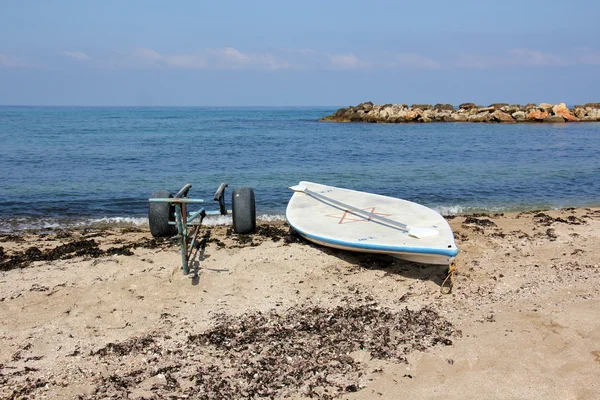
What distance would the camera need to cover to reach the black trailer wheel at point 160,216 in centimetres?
888

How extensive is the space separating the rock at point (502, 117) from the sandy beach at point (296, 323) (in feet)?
162

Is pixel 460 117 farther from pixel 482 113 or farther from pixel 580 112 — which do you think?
pixel 580 112

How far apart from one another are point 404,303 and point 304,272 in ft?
5.60

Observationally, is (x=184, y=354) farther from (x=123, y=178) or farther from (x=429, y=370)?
(x=123, y=178)

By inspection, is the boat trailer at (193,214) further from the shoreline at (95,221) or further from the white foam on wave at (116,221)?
the white foam on wave at (116,221)

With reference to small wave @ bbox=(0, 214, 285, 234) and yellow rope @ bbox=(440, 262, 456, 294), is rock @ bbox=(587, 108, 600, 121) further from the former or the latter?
yellow rope @ bbox=(440, 262, 456, 294)

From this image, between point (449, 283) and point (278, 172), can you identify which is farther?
point (278, 172)

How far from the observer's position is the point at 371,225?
846 centimetres

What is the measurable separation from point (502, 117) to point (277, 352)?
182 feet

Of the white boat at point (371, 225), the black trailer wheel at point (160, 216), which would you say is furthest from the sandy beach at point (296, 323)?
the white boat at point (371, 225)

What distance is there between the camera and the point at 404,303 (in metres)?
6.54

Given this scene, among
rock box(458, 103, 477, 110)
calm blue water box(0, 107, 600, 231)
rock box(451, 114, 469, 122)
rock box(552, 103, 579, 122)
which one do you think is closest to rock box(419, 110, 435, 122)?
rock box(451, 114, 469, 122)

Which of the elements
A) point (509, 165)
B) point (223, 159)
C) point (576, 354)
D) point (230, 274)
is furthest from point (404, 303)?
point (223, 159)

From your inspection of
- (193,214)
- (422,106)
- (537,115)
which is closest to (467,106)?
(422,106)
